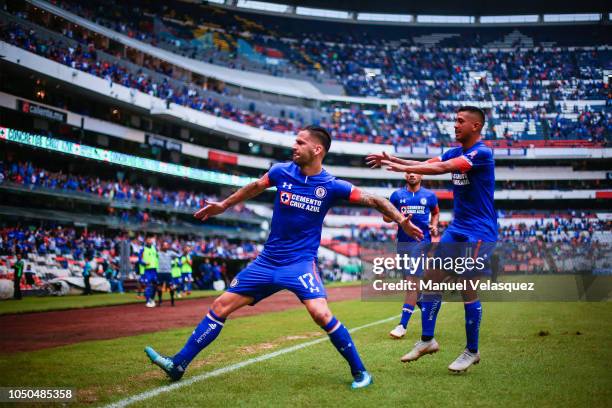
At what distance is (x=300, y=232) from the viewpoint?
568cm

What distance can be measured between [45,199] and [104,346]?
30866mm

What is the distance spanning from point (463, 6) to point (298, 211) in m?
73.0

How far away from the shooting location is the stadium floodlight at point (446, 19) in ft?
242

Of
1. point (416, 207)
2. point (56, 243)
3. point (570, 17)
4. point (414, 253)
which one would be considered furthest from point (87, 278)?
point (570, 17)

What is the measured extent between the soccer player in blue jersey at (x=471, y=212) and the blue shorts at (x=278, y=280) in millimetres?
1402

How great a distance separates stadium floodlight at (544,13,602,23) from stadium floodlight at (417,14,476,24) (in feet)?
28.6

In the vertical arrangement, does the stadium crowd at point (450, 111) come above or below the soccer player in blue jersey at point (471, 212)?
above

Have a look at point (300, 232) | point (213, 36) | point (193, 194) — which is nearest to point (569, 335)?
point (300, 232)

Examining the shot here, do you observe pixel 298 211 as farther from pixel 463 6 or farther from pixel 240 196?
pixel 463 6

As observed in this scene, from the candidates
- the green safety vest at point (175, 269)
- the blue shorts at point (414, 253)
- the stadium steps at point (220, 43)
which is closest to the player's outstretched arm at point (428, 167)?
the blue shorts at point (414, 253)

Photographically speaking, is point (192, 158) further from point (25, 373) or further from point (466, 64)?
point (25, 373)

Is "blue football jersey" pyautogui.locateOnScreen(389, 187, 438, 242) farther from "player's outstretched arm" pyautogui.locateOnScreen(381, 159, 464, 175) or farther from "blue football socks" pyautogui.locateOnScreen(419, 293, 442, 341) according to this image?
"player's outstretched arm" pyautogui.locateOnScreen(381, 159, 464, 175)

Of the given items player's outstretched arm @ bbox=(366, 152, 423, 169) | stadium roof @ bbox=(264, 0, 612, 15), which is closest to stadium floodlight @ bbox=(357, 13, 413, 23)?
stadium roof @ bbox=(264, 0, 612, 15)

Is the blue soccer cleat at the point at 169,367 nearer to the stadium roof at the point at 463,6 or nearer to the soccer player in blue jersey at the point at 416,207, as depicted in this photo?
the soccer player in blue jersey at the point at 416,207
